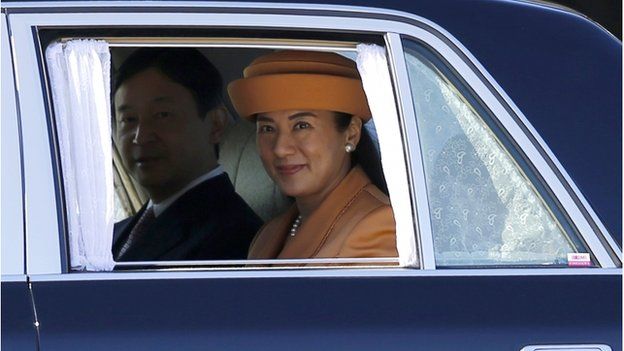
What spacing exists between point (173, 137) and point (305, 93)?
32.0 inches

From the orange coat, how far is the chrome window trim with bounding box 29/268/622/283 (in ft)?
0.97

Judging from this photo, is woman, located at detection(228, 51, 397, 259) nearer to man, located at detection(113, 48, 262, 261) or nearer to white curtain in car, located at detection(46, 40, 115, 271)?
man, located at detection(113, 48, 262, 261)

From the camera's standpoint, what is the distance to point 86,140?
2.80 meters

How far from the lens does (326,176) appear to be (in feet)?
11.6

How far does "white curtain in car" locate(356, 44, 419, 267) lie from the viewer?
2.81 meters

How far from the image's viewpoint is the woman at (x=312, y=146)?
3.26m

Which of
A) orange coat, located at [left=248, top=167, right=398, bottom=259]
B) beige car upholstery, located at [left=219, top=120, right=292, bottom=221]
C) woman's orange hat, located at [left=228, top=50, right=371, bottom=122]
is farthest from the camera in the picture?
beige car upholstery, located at [left=219, top=120, right=292, bottom=221]

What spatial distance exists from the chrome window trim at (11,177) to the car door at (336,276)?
0.06ft

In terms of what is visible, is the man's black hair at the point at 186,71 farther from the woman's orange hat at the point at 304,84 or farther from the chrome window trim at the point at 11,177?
the chrome window trim at the point at 11,177

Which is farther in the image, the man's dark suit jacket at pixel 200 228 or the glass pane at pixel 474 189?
the man's dark suit jacket at pixel 200 228

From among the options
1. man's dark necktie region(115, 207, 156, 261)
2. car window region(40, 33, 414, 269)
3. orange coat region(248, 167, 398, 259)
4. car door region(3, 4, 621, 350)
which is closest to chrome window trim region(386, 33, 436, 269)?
car door region(3, 4, 621, 350)

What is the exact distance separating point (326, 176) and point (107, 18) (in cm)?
94

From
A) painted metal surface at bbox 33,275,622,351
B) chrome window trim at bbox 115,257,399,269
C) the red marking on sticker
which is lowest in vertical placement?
painted metal surface at bbox 33,275,622,351

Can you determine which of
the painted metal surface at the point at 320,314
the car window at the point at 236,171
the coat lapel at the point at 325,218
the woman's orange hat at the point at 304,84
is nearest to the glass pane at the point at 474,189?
the painted metal surface at the point at 320,314
